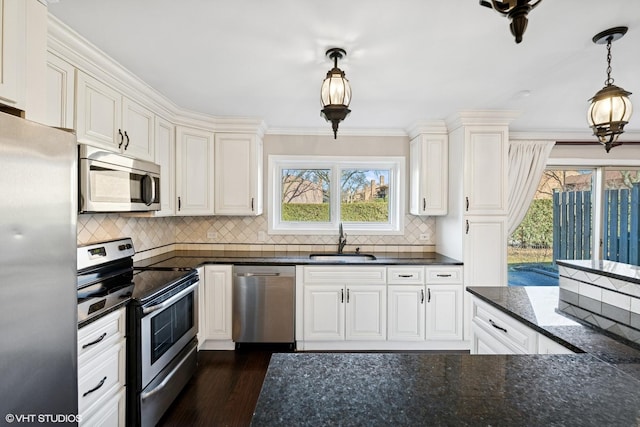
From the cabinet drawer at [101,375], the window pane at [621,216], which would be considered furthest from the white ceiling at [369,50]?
the cabinet drawer at [101,375]

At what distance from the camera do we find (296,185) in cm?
390

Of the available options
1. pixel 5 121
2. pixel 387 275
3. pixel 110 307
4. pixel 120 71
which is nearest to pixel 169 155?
pixel 120 71

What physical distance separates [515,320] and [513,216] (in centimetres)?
260

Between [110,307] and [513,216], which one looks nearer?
[110,307]

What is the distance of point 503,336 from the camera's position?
5.46 ft

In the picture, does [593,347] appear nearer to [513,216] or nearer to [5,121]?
[5,121]

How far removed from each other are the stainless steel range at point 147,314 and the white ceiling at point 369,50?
1367 millimetres

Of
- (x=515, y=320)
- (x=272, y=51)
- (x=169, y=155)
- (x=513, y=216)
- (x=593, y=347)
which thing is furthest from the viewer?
(x=513, y=216)

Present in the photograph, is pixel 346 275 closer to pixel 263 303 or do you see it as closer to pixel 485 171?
pixel 263 303

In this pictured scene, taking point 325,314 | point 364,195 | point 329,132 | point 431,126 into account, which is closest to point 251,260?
point 325,314

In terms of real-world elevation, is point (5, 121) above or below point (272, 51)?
below

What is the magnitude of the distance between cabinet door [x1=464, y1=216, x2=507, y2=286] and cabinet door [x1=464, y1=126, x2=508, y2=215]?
11 centimetres

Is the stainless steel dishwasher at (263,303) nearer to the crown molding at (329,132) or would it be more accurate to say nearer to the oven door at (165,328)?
the oven door at (165,328)

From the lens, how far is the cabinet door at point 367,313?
10.2 ft
